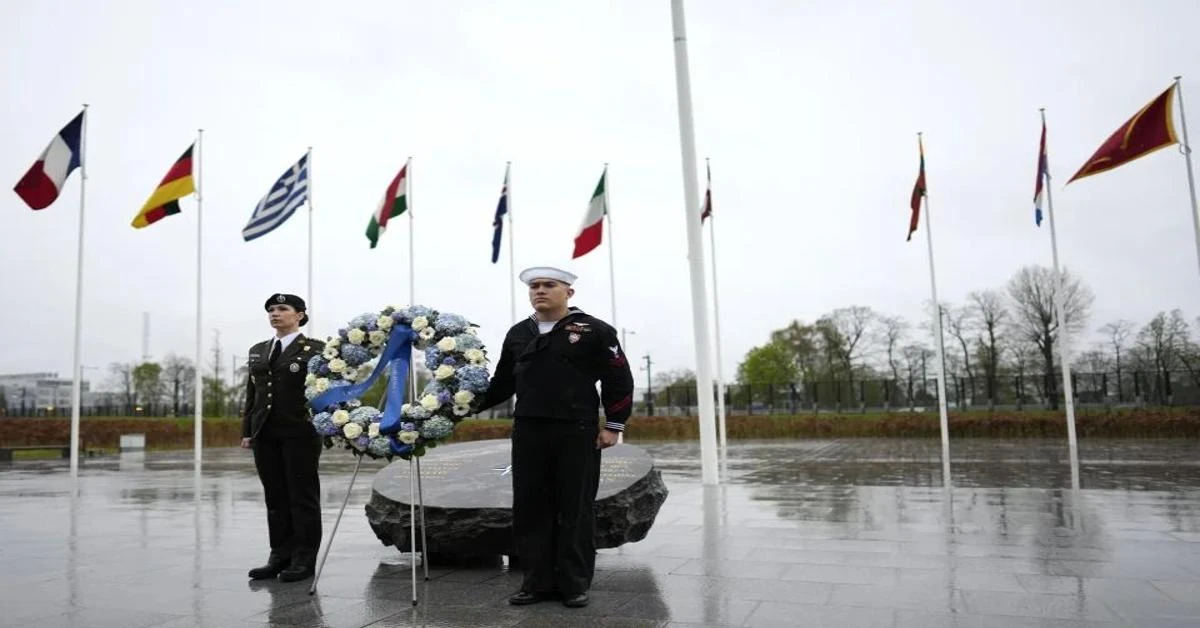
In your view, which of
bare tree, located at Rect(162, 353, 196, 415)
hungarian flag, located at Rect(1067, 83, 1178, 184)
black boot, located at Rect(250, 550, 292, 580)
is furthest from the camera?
bare tree, located at Rect(162, 353, 196, 415)

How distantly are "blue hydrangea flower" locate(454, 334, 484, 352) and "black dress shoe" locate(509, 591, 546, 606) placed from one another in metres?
1.54

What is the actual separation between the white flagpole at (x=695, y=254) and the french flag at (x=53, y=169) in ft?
41.3

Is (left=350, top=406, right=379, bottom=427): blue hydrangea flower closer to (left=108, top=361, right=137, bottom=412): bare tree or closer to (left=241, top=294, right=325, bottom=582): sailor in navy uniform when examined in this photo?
(left=241, top=294, right=325, bottom=582): sailor in navy uniform

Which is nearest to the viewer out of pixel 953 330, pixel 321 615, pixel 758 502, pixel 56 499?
pixel 321 615

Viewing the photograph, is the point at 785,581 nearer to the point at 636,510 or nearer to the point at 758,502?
the point at 636,510

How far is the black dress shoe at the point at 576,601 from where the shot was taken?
4.91 m

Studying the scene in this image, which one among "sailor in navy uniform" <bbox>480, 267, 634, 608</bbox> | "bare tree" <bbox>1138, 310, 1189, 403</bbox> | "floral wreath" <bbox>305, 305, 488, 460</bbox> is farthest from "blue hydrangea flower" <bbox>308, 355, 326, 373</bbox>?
"bare tree" <bbox>1138, 310, 1189, 403</bbox>

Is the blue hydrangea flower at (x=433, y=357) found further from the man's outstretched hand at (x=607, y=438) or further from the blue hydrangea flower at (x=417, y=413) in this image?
the man's outstretched hand at (x=607, y=438)

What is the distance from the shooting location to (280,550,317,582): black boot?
18.8ft

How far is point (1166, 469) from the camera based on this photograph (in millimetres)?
14578

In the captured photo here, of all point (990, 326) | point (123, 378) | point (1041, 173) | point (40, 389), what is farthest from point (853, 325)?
point (40, 389)

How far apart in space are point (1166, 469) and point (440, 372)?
14346 millimetres

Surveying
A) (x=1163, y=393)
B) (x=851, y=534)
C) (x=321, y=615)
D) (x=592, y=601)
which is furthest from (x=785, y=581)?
(x=1163, y=393)

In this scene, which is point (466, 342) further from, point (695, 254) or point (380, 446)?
point (695, 254)
